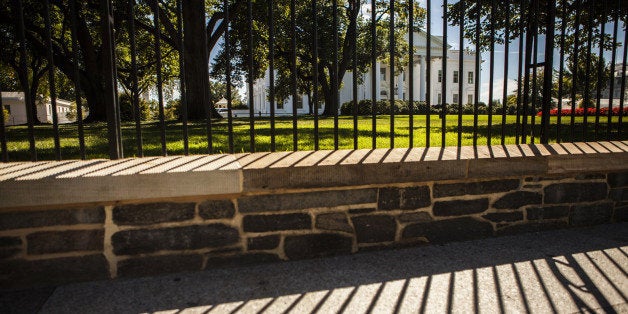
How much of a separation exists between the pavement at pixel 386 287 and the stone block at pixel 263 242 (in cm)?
15

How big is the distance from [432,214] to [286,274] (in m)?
1.31

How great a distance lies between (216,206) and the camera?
8.87 feet

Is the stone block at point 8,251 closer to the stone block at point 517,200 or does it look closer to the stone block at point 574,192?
the stone block at point 517,200

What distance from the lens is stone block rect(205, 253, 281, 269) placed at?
2.77 m

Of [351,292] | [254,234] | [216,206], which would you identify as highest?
[216,206]

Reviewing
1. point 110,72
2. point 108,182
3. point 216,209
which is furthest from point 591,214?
point 110,72

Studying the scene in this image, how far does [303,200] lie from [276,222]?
26cm

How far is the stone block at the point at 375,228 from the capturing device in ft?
9.83

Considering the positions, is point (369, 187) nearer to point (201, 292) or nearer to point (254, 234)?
point (254, 234)

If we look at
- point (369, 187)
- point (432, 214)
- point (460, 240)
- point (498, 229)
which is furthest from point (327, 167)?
point (498, 229)

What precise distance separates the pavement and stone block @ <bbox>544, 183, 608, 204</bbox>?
535mm

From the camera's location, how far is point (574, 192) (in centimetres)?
352

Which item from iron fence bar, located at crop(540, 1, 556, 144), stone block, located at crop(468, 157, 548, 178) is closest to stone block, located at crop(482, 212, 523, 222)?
stone block, located at crop(468, 157, 548, 178)

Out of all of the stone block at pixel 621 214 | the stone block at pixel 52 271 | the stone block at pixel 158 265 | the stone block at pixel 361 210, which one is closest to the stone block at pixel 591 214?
the stone block at pixel 621 214
